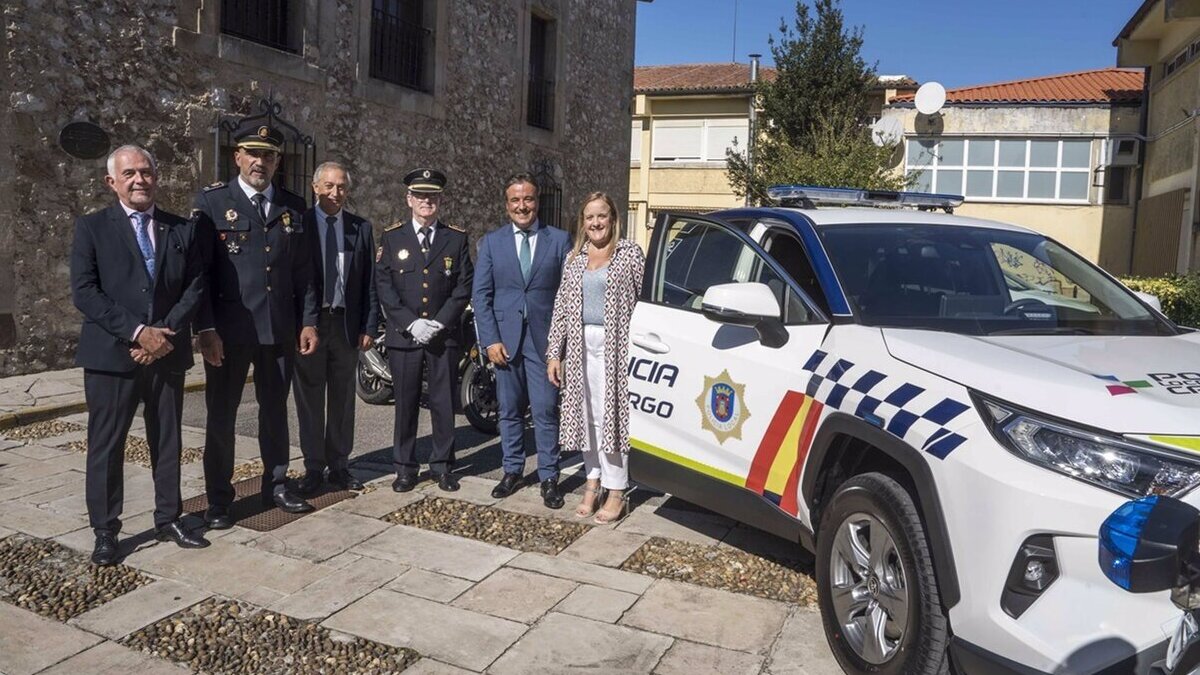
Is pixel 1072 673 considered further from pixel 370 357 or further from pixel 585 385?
pixel 370 357

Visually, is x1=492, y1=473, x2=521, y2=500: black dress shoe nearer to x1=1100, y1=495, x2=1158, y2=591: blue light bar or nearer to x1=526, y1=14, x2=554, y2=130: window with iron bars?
x1=1100, y1=495, x2=1158, y2=591: blue light bar

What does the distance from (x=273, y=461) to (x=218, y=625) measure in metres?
1.54

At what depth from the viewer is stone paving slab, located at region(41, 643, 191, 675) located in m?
3.25

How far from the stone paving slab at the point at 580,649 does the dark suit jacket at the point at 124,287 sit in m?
2.20

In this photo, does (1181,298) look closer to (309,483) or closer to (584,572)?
(584,572)

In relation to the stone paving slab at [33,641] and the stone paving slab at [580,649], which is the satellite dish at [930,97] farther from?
the stone paving slab at [33,641]

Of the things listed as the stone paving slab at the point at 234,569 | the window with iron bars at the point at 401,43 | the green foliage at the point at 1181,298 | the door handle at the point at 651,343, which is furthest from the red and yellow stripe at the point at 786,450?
the window with iron bars at the point at 401,43

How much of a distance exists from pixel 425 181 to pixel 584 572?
8.45 feet

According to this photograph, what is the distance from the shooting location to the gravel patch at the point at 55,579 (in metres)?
3.80

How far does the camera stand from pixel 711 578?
4.24 meters

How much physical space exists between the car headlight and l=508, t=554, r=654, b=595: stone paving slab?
1.92 m

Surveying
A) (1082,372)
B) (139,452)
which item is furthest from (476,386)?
(1082,372)

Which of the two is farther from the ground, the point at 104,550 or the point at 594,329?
the point at 594,329

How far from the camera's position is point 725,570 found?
434cm
